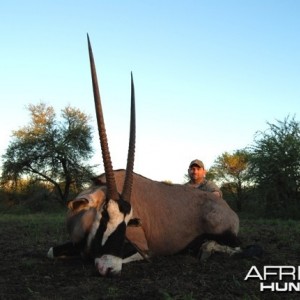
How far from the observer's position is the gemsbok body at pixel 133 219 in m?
4.36

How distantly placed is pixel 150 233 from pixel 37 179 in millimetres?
26621

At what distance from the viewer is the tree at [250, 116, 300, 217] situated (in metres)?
20.3

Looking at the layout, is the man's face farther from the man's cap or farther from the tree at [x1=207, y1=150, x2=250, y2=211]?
the tree at [x1=207, y1=150, x2=250, y2=211]

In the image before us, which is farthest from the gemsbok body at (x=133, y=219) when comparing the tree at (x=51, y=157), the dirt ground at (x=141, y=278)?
the tree at (x=51, y=157)

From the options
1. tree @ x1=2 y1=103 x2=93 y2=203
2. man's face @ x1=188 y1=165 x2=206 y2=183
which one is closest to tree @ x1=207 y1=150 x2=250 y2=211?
tree @ x1=2 y1=103 x2=93 y2=203

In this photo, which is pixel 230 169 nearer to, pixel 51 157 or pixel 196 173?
pixel 51 157

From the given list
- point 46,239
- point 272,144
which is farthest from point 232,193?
point 46,239

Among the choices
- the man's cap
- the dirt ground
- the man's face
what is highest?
the man's cap

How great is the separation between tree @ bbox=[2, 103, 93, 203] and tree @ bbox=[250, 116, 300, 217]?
12736 millimetres

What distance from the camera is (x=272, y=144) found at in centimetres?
2122

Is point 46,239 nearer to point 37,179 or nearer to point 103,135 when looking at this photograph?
point 103,135

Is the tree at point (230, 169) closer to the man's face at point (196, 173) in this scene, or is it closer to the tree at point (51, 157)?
the tree at point (51, 157)

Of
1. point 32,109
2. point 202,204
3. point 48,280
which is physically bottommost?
point 48,280

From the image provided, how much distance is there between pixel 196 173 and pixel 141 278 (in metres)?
3.41
